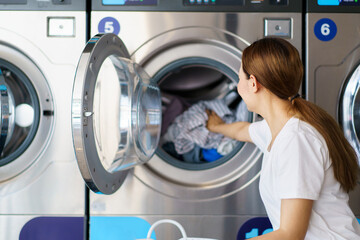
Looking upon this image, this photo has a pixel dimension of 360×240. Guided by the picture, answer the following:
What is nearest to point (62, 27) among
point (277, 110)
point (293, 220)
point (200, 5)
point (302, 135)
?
point (200, 5)

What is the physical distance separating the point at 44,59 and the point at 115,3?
14.0 inches

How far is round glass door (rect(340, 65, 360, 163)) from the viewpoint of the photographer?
1.41m

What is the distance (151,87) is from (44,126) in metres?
0.45

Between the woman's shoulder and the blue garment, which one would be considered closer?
the woman's shoulder

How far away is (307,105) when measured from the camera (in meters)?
1.10

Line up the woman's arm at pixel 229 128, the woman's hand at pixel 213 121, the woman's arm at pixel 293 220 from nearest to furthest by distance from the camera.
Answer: the woman's arm at pixel 293 220 < the woman's arm at pixel 229 128 < the woman's hand at pixel 213 121

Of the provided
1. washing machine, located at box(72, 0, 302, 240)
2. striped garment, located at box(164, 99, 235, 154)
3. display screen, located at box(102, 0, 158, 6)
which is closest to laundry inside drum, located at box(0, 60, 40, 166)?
washing machine, located at box(72, 0, 302, 240)

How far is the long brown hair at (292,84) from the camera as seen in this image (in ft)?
3.32

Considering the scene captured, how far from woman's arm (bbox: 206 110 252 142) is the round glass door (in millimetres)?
391

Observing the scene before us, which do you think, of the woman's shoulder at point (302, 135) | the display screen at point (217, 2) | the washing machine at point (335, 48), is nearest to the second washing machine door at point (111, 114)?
the display screen at point (217, 2)

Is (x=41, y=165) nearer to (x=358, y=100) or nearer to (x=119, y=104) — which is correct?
(x=119, y=104)

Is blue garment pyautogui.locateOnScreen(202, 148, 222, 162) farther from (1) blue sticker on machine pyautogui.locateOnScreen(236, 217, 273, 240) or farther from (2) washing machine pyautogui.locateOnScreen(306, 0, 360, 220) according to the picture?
(2) washing machine pyautogui.locateOnScreen(306, 0, 360, 220)

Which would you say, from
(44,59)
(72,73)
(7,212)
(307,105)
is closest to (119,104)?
Answer: (72,73)

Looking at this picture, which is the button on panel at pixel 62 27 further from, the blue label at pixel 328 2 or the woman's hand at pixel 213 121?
the blue label at pixel 328 2
